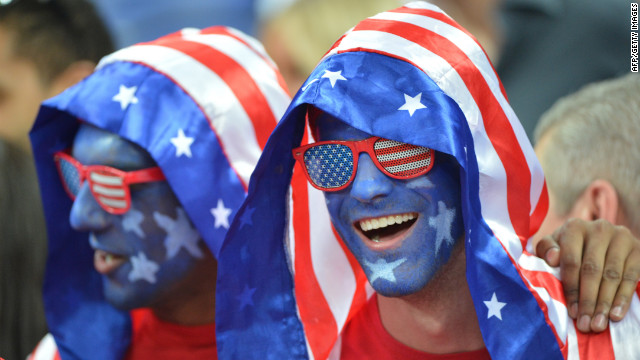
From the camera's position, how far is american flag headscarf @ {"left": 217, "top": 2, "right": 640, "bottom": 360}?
8.17ft

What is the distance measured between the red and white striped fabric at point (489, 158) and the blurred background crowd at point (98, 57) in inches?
75.3

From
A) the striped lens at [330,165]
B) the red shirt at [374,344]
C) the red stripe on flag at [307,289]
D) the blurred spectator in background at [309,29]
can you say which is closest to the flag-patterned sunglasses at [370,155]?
the striped lens at [330,165]

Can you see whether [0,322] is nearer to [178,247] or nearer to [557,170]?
[178,247]

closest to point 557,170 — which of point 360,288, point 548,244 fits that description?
point 548,244

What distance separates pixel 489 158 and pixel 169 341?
55.2 inches

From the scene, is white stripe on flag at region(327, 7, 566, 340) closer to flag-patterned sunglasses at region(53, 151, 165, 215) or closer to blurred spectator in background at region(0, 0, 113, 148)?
flag-patterned sunglasses at region(53, 151, 165, 215)

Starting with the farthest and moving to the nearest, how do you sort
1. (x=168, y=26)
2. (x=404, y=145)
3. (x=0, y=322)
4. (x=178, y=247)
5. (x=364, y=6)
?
(x=168, y=26) → (x=364, y=6) → (x=0, y=322) → (x=178, y=247) → (x=404, y=145)

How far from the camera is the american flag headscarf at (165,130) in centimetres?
315

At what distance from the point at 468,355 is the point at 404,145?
2.05ft

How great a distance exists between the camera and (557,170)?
11.1 feet

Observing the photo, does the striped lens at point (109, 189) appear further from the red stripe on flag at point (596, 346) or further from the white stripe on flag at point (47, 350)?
the red stripe on flag at point (596, 346)

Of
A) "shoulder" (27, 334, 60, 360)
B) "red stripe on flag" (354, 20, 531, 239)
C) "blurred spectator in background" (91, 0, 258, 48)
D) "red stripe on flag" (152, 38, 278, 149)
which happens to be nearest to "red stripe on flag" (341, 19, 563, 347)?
"red stripe on flag" (354, 20, 531, 239)

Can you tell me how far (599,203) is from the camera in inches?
125

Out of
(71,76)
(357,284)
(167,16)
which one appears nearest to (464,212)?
(357,284)
